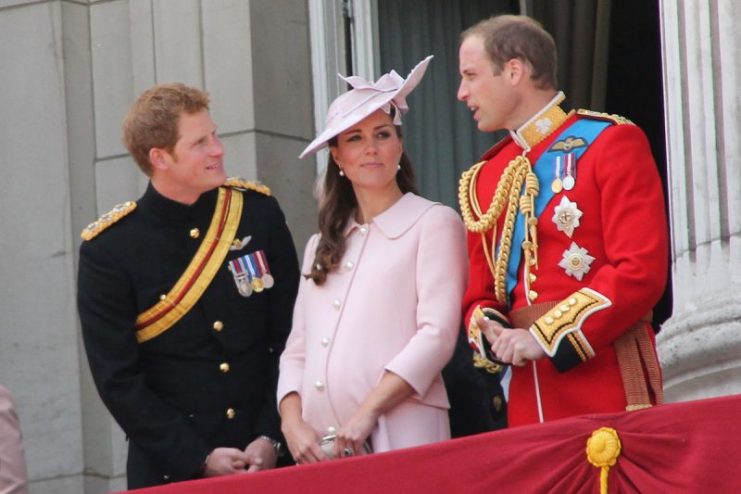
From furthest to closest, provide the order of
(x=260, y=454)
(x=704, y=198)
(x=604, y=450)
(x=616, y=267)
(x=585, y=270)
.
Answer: (x=704, y=198) < (x=260, y=454) < (x=585, y=270) < (x=616, y=267) < (x=604, y=450)

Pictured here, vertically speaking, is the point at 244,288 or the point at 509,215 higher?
the point at 509,215

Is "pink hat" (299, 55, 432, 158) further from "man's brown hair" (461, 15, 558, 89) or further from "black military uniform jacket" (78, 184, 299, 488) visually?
"black military uniform jacket" (78, 184, 299, 488)

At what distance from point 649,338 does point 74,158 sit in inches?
150

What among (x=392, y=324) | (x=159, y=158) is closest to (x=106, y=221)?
(x=159, y=158)

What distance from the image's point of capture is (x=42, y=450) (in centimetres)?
939

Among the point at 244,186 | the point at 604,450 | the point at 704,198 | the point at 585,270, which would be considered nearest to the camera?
the point at 604,450

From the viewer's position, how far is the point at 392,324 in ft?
22.3

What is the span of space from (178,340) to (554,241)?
1468 mm

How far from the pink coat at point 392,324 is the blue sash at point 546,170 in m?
0.28

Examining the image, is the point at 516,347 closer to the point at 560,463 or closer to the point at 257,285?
the point at 560,463

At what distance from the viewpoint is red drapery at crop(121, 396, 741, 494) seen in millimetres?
5570

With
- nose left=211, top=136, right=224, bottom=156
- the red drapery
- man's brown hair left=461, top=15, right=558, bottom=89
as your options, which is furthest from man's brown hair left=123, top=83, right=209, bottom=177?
the red drapery

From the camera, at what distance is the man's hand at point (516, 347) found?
20.6 feet

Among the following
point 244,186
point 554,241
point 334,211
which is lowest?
point 554,241
